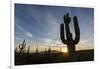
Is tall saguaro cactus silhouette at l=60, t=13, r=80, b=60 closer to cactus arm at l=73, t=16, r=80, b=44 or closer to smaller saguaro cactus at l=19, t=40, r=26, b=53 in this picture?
cactus arm at l=73, t=16, r=80, b=44

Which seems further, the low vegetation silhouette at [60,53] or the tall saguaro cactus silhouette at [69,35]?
the tall saguaro cactus silhouette at [69,35]

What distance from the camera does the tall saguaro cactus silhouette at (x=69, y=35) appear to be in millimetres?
2719

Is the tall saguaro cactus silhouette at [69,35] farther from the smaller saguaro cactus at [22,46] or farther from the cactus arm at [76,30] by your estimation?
the smaller saguaro cactus at [22,46]

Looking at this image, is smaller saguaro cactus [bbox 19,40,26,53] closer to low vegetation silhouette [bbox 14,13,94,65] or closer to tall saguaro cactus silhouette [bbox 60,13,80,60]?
low vegetation silhouette [bbox 14,13,94,65]

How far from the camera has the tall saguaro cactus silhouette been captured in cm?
272

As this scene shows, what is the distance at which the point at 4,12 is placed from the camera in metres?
→ 2.48

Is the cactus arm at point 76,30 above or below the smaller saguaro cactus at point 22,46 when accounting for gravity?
above

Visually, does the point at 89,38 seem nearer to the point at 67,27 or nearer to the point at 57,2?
the point at 67,27

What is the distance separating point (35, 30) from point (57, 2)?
467 mm

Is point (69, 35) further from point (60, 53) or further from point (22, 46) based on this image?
point (22, 46)

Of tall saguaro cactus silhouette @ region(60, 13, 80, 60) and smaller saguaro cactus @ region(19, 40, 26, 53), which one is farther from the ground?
tall saguaro cactus silhouette @ region(60, 13, 80, 60)

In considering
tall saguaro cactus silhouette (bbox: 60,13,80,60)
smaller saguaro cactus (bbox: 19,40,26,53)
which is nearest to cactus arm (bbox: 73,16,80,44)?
tall saguaro cactus silhouette (bbox: 60,13,80,60)

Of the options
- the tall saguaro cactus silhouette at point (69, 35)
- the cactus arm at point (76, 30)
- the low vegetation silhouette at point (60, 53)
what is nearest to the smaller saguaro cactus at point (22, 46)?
the low vegetation silhouette at point (60, 53)

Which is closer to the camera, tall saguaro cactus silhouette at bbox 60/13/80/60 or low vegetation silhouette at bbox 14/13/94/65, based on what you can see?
low vegetation silhouette at bbox 14/13/94/65
